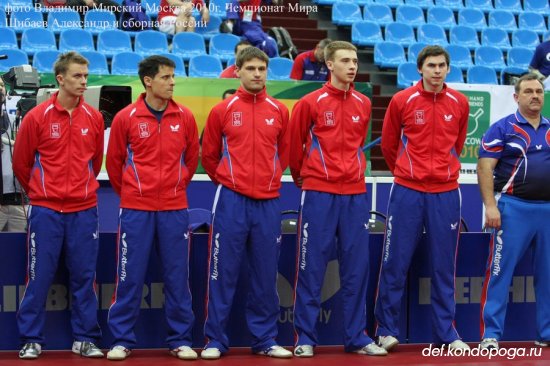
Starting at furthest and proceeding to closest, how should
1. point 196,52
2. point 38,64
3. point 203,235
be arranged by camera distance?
point 196,52
point 38,64
point 203,235

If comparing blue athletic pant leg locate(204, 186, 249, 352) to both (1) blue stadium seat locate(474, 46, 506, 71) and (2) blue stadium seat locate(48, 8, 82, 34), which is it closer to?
(2) blue stadium seat locate(48, 8, 82, 34)

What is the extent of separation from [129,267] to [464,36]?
1093 cm

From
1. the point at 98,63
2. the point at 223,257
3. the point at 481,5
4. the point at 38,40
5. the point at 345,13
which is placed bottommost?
the point at 223,257

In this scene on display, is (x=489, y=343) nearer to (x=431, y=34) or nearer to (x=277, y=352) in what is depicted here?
(x=277, y=352)

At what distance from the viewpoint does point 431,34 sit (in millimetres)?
16219

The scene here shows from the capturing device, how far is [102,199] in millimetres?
9711

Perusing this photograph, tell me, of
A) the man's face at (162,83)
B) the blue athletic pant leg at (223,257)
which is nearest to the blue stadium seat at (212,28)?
the man's face at (162,83)

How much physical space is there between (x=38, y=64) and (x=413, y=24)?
258 inches

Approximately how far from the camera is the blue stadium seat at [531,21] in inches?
690

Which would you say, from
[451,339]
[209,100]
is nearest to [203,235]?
[451,339]

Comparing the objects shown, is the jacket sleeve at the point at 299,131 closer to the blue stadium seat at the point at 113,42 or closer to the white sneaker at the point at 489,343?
the white sneaker at the point at 489,343

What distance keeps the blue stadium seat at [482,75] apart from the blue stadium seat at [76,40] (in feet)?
18.2

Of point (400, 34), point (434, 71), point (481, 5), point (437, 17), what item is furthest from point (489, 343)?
point (481, 5)

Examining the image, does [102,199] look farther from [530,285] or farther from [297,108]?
[530,285]
